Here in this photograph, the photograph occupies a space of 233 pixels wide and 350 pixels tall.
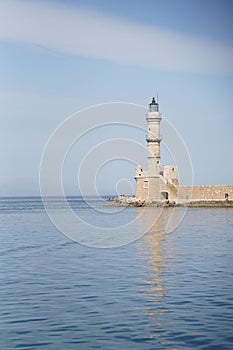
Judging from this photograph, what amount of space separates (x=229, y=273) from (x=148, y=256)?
4011mm

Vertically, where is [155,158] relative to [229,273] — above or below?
above

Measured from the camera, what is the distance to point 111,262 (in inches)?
626

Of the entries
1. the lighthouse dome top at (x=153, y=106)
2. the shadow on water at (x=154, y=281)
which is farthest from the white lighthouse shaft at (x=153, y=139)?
the shadow on water at (x=154, y=281)

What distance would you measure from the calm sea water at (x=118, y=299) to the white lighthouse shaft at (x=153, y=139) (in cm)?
3013

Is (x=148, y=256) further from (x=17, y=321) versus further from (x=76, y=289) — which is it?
(x=17, y=321)

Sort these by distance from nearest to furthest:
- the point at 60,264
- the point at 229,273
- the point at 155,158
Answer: the point at 229,273, the point at 60,264, the point at 155,158

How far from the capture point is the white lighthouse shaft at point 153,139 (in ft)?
160

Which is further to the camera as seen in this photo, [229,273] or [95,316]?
[229,273]

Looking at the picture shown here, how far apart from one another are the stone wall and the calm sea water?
3554cm

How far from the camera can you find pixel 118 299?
34.9ft

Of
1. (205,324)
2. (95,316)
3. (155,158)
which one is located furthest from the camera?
(155,158)

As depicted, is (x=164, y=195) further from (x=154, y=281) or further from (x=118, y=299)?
(x=118, y=299)

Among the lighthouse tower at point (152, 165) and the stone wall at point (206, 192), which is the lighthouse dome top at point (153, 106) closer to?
the lighthouse tower at point (152, 165)

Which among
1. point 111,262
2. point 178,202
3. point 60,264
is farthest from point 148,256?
point 178,202
